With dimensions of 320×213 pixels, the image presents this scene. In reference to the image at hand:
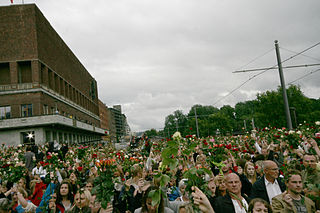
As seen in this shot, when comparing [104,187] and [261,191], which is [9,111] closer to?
[104,187]

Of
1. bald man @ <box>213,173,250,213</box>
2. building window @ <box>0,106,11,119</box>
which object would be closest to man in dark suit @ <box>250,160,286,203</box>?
bald man @ <box>213,173,250,213</box>

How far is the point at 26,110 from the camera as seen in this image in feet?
124

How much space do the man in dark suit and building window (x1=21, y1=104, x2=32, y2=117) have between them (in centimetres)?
3891

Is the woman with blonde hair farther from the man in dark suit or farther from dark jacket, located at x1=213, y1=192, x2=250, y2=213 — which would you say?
the man in dark suit

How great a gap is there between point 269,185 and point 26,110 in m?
39.6

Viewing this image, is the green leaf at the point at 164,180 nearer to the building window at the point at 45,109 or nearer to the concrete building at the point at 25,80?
the concrete building at the point at 25,80

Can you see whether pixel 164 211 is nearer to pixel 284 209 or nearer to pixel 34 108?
pixel 284 209

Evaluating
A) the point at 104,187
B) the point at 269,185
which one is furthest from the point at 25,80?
the point at 269,185

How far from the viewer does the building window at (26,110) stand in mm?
37781

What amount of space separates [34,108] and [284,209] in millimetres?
39501

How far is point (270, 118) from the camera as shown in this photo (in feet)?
163

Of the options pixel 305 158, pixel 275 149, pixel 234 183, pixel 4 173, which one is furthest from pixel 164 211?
pixel 275 149

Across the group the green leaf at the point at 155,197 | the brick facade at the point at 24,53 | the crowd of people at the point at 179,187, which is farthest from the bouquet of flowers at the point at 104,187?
the brick facade at the point at 24,53

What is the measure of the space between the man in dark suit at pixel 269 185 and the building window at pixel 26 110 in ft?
128
